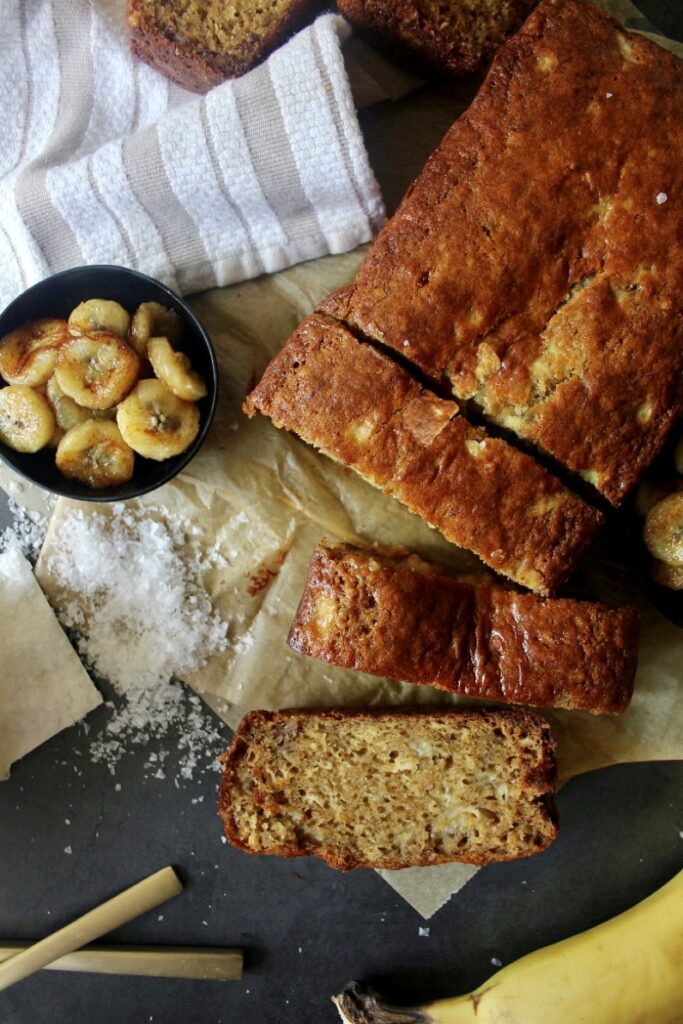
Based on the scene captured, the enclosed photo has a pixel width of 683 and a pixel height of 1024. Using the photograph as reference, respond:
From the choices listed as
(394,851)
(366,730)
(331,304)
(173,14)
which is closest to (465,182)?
(331,304)

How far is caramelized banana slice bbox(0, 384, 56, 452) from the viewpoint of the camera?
114 inches

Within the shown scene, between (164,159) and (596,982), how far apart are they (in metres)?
3.26

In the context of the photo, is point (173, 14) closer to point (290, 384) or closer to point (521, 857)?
point (290, 384)

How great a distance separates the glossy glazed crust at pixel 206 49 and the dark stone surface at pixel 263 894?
2.46m

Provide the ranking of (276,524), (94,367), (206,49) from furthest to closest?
(276,524) → (206,49) → (94,367)

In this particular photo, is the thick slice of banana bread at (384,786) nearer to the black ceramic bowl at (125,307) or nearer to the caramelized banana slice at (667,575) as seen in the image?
the caramelized banana slice at (667,575)

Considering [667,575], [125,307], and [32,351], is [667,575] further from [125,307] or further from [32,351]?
[32,351]

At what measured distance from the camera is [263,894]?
343 centimetres

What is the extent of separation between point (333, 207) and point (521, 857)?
8.01 ft

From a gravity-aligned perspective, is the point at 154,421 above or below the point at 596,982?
above

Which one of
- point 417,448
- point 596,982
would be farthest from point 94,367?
point 596,982

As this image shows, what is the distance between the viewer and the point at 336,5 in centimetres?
314

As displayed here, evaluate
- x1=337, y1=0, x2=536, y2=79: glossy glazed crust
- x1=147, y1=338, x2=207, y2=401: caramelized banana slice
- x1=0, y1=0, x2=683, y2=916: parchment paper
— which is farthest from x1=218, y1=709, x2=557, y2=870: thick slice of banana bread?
x1=337, y1=0, x2=536, y2=79: glossy glazed crust

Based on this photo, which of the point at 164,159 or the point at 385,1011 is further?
the point at 385,1011
